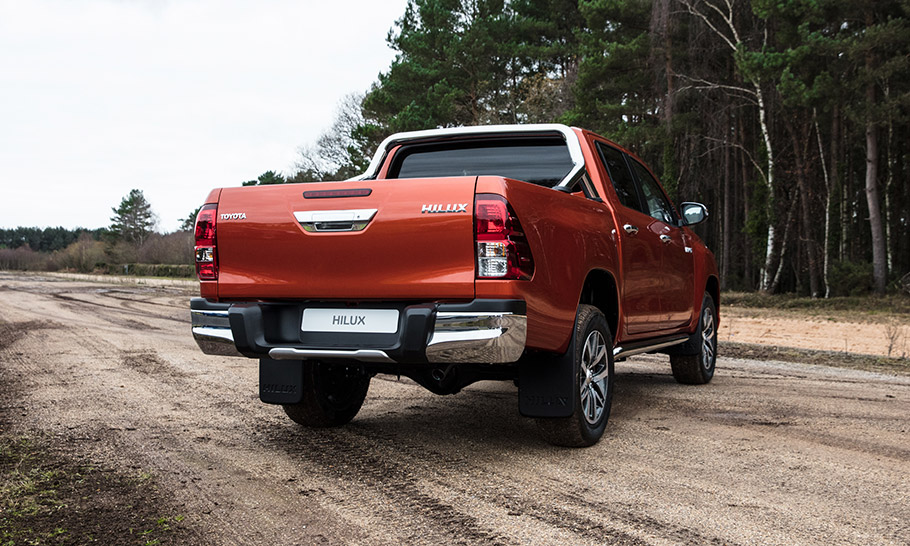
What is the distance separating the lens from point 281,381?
484cm

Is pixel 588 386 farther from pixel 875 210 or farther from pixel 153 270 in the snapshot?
pixel 153 270

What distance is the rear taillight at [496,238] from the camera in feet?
12.9

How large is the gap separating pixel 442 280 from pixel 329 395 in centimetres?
188

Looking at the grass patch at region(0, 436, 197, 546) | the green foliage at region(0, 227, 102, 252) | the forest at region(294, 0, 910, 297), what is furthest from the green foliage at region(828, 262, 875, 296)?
the green foliage at region(0, 227, 102, 252)

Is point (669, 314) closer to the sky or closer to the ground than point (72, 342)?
closer to the sky

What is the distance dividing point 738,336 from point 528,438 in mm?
9495

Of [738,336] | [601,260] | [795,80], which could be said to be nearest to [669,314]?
[601,260]

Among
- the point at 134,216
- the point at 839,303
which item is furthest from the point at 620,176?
the point at 134,216

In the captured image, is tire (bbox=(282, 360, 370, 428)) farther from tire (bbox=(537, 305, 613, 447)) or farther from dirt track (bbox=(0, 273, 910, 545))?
tire (bbox=(537, 305, 613, 447))

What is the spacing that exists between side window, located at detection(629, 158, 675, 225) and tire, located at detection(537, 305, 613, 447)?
1.72 m

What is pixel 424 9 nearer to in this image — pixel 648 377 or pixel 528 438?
pixel 648 377

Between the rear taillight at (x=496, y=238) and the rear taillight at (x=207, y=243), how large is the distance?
5.29 ft

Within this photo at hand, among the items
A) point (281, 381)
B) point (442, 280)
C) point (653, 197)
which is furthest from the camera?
point (653, 197)

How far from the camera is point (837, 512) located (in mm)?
3578
